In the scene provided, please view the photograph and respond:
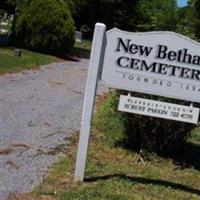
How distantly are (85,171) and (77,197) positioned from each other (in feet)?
3.37

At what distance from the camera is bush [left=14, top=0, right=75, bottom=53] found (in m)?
23.4

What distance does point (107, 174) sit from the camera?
693 centimetres

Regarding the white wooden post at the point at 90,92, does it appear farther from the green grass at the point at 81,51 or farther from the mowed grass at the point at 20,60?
the green grass at the point at 81,51

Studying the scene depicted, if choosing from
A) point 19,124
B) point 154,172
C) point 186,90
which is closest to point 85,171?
point 154,172

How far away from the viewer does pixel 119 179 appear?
22.0 ft

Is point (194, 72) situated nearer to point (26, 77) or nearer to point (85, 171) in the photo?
point (85, 171)

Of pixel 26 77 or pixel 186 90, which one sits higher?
pixel 186 90

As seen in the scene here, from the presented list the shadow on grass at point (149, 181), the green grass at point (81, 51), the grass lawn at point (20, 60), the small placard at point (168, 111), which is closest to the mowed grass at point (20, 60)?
the grass lawn at point (20, 60)

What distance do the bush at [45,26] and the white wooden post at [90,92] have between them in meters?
17.0

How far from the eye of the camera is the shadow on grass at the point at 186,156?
26.5 ft

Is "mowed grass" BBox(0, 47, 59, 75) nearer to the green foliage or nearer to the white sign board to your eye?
the white sign board

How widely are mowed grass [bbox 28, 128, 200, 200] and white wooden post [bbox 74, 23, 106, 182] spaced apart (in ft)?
0.57

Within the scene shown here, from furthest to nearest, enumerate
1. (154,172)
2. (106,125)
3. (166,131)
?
(106,125) < (166,131) < (154,172)

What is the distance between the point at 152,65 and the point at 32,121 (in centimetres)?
334
